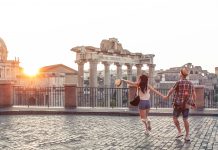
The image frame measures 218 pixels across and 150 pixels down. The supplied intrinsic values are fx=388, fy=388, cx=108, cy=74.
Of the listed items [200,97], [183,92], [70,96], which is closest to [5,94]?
[70,96]

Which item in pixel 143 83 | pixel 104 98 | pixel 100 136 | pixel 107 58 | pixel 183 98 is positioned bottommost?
pixel 100 136

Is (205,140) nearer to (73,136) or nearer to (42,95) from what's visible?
(73,136)

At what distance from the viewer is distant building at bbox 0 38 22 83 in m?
102

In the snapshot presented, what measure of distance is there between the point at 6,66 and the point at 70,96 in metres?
85.2

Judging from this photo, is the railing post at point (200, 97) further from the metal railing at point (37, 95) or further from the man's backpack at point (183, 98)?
the man's backpack at point (183, 98)

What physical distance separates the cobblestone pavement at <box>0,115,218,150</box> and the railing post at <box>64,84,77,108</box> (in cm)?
657

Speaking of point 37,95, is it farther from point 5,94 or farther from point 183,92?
point 183,92

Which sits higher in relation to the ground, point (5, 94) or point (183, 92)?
point (183, 92)

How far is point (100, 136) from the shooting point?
1139cm

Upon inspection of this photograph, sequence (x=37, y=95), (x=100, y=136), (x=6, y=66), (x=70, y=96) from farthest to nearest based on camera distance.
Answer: (x=6, y=66) → (x=37, y=95) → (x=70, y=96) → (x=100, y=136)

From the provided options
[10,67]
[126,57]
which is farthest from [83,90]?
[10,67]

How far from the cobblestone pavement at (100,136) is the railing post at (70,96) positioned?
6.57 m

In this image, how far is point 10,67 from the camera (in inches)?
4112

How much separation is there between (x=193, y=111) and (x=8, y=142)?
445 inches
